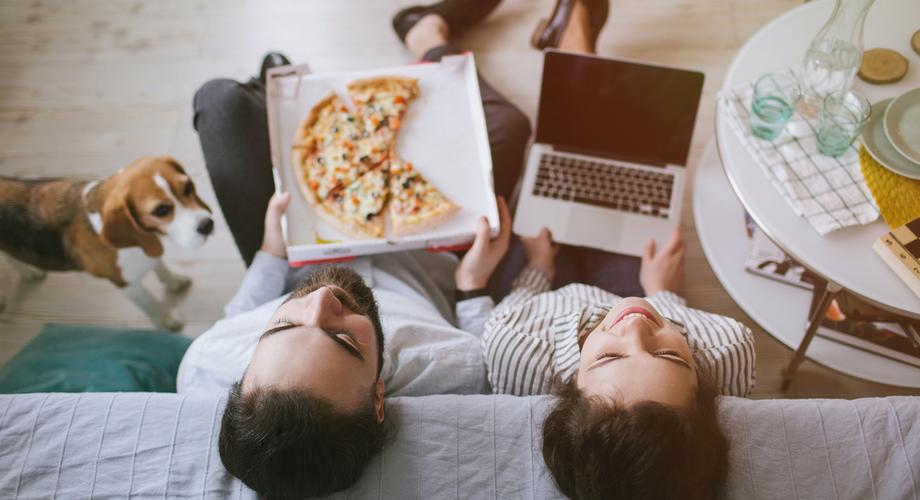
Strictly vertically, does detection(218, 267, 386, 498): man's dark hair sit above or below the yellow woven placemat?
below

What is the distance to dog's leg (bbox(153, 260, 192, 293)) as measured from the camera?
1846 mm

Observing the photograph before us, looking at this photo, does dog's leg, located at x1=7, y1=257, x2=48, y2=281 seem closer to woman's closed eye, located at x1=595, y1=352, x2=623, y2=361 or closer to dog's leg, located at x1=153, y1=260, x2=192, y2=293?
dog's leg, located at x1=153, y1=260, x2=192, y2=293

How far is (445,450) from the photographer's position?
3.67 feet

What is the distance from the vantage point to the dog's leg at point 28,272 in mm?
1913

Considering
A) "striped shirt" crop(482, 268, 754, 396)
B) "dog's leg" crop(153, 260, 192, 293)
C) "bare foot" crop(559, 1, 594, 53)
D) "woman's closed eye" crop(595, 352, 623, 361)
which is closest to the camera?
"woman's closed eye" crop(595, 352, 623, 361)

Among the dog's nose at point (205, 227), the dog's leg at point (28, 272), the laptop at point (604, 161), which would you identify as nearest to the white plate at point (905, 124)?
the laptop at point (604, 161)

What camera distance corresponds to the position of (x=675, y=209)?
163 cm

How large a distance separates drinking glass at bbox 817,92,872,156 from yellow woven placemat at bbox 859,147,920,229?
65mm

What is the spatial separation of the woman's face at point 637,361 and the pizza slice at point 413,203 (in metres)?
0.50

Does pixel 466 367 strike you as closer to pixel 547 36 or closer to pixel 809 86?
pixel 809 86

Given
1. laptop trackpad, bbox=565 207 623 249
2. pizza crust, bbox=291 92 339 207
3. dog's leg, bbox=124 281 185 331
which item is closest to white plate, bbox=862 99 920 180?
laptop trackpad, bbox=565 207 623 249

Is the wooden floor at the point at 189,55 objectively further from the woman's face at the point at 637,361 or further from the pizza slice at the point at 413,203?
the woman's face at the point at 637,361

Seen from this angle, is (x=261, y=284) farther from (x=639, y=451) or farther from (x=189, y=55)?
(x=189, y=55)

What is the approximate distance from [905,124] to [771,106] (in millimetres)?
242
